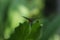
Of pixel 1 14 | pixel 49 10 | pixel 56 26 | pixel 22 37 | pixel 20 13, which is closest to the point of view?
pixel 22 37

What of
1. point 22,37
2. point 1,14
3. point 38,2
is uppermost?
→ point 38,2

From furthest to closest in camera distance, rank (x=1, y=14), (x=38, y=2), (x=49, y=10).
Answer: (x=49, y=10)
(x=38, y=2)
(x=1, y=14)

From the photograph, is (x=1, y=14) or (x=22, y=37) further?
(x=1, y=14)

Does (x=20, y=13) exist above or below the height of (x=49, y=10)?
below

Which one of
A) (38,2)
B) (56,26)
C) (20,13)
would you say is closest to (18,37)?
(56,26)

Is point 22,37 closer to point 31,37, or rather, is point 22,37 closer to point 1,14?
point 31,37

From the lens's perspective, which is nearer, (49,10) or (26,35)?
(26,35)

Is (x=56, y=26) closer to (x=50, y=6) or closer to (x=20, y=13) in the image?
(x=20, y=13)

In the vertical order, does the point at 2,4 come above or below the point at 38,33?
above

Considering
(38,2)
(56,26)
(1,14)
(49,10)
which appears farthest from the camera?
(49,10)
